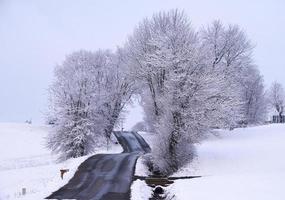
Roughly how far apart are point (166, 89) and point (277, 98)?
2707 inches

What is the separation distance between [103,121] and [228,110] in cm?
2017

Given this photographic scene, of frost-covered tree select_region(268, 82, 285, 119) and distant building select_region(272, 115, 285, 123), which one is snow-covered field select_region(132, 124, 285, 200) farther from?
frost-covered tree select_region(268, 82, 285, 119)

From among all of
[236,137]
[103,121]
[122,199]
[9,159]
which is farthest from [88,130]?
[122,199]

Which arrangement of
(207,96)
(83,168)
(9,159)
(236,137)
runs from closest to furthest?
(83,168)
(207,96)
(9,159)
(236,137)

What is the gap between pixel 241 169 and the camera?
3309 cm

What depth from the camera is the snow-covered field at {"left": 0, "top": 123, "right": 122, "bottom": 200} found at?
2716 cm

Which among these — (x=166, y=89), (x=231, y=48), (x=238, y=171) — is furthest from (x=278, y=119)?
(x=238, y=171)

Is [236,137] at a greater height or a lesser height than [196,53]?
lesser

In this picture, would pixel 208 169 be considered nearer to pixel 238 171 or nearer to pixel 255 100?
pixel 238 171

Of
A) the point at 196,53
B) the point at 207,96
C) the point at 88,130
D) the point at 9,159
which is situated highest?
the point at 196,53

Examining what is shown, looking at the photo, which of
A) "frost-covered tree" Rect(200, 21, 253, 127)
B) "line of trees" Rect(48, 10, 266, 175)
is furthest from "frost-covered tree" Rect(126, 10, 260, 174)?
"frost-covered tree" Rect(200, 21, 253, 127)

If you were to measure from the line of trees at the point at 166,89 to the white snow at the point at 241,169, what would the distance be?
2635mm

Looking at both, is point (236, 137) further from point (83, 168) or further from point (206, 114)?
point (83, 168)

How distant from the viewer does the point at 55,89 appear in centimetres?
5072
